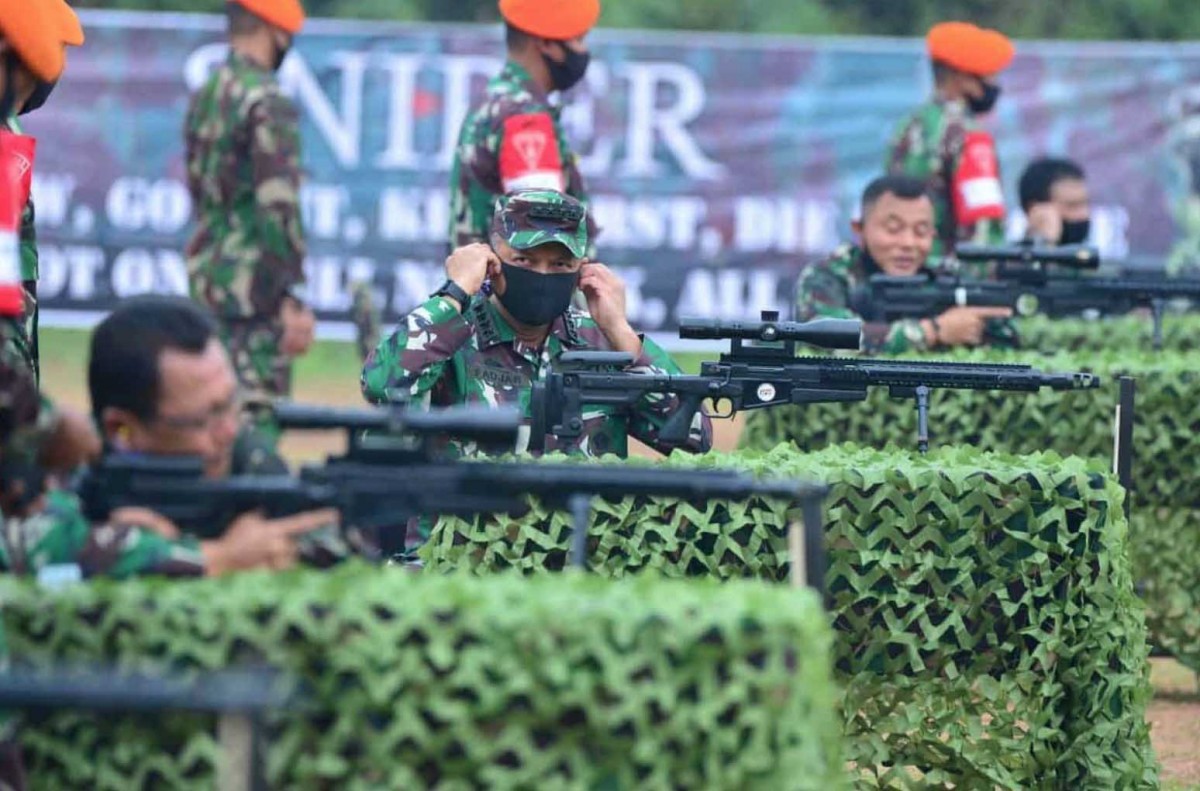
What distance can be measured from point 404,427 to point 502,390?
2620 millimetres

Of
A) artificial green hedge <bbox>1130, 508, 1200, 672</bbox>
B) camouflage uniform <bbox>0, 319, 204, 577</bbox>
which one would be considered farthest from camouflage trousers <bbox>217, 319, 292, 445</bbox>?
camouflage uniform <bbox>0, 319, 204, 577</bbox>

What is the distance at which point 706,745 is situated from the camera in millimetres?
4195

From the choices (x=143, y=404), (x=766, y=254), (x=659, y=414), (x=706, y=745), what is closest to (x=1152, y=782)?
(x=659, y=414)

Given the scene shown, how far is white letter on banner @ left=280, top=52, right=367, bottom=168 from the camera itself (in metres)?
17.8


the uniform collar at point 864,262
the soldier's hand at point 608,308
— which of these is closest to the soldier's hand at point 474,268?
the soldier's hand at point 608,308

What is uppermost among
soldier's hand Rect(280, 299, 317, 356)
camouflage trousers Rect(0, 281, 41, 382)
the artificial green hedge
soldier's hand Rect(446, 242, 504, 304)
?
soldier's hand Rect(446, 242, 504, 304)

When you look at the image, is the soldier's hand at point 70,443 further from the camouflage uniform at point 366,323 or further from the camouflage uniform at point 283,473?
the camouflage uniform at point 366,323

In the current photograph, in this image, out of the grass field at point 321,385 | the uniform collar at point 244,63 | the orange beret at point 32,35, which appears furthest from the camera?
the uniform collar at point 244,63

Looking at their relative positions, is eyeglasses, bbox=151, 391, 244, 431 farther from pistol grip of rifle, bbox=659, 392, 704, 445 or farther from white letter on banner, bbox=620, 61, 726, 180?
white letter on banner, bbox=620, 61, 726, 180

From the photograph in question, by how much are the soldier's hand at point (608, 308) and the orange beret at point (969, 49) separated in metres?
5.80

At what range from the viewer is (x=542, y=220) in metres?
7.13

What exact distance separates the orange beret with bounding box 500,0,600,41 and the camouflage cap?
281 cm

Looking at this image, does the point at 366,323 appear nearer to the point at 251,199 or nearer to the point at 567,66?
the point at 251,199

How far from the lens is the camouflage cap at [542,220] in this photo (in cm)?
710
